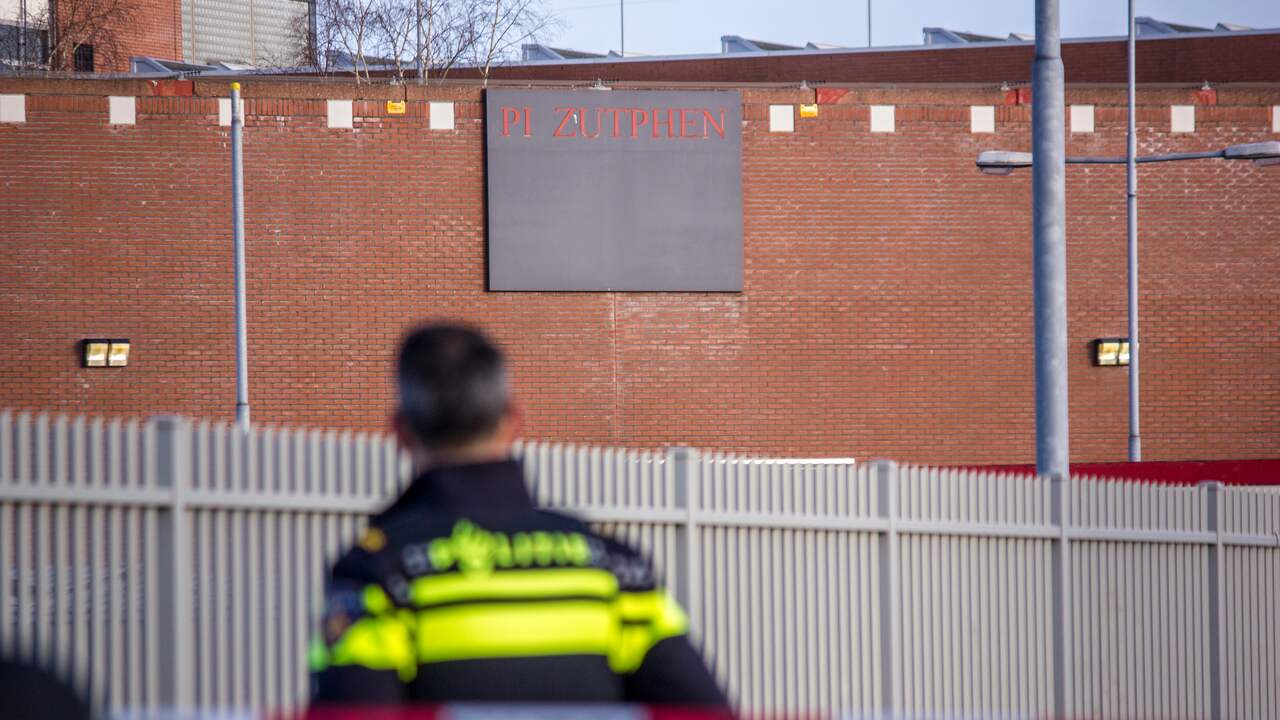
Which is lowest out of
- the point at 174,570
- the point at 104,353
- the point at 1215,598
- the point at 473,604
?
the point at 1215,598

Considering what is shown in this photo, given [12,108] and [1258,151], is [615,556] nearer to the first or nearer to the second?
[1258,151]

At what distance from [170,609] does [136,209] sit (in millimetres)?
17932

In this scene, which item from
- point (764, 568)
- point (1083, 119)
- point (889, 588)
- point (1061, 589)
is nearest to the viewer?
point (764, 568)

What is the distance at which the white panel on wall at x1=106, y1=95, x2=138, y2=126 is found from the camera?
2255cm

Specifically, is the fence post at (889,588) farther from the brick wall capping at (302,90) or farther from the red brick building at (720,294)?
the brick wall capping at (302,90)

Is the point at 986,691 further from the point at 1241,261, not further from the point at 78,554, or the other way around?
the point at 1241,261

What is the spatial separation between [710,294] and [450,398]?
21.6m

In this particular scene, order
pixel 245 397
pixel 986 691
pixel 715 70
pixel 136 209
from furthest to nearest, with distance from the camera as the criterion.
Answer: pixel 715 70
pixel 136 209
pixel 245 397
pixel 986 691

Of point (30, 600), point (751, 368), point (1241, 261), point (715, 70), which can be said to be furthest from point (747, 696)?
point (715, 70)

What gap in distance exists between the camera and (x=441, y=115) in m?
23.3

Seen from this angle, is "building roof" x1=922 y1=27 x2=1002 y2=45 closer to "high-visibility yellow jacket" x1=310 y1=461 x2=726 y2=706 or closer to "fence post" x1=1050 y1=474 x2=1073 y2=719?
"fence post" x1=1050 y1=474 x2=1073 y2=719

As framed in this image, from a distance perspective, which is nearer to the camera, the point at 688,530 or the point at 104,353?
the point at 688,530

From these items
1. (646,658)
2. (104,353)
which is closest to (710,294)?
(104,353)

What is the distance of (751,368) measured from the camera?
77.6 ft
